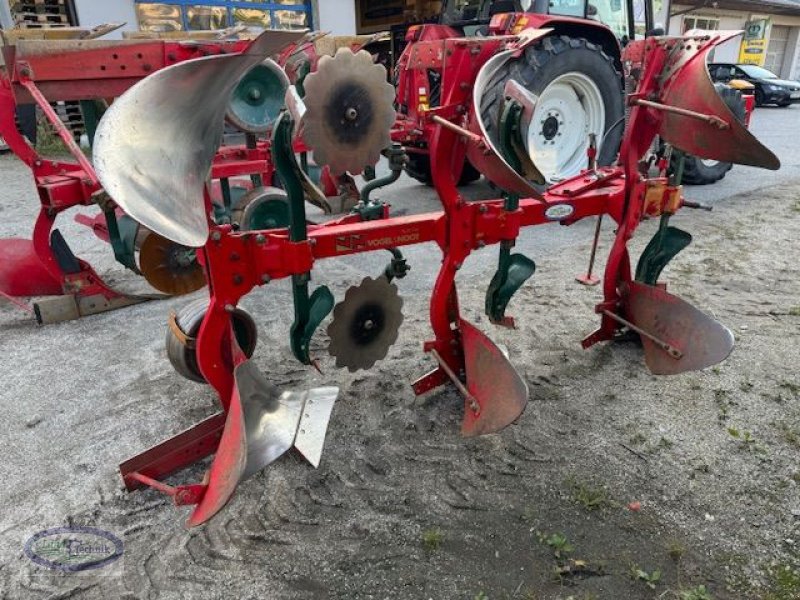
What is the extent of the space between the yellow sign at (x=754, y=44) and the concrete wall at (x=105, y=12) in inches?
734

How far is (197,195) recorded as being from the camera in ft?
4.81

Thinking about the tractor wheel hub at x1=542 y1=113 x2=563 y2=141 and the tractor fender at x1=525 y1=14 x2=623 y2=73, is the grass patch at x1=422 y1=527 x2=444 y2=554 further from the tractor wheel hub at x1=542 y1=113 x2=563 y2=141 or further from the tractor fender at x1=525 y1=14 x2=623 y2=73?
the tractor fender at x1=525 y1=14 x2=623 y2=73

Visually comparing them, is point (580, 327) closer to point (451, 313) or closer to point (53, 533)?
point (451, 313)

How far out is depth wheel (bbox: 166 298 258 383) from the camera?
2.05 meters

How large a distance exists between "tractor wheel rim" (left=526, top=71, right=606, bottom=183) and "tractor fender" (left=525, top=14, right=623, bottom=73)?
0.38 m

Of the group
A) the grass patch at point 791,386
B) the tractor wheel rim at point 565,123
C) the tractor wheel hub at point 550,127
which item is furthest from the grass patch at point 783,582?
the tractor wheel hub at point 550,127

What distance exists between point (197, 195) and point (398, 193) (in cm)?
484

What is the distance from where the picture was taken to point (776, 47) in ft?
Answer: 68.7

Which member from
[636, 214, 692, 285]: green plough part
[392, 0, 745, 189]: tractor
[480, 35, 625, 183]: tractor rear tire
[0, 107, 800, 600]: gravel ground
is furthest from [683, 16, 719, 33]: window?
[636, 214, 692, 285]: green plough part

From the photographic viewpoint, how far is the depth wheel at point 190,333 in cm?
205

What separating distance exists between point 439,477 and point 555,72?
3.53 meters

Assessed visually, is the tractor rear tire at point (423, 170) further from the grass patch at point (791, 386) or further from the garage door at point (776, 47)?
the garage door at point (776, 47)

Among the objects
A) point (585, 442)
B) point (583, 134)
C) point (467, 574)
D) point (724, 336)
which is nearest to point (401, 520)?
point (467, 574)

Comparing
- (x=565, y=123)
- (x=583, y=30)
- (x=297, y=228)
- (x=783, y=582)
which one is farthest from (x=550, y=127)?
(x=783, y=582)
